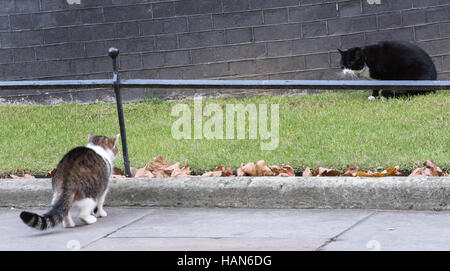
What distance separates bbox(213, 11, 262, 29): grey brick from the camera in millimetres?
10469

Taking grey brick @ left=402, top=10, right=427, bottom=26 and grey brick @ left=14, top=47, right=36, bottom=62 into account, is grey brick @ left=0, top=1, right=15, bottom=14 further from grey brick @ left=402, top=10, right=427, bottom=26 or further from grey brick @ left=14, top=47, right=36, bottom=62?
grey brick @ left=402, top=10, right=427, bottom=26

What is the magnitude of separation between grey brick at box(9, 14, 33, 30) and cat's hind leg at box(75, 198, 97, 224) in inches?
225

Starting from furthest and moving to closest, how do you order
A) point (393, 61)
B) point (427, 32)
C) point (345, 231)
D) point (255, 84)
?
point (427, 32) → point (393, 61) → point (255, 84) → point (345, 231)

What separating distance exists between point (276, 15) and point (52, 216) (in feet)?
19.7

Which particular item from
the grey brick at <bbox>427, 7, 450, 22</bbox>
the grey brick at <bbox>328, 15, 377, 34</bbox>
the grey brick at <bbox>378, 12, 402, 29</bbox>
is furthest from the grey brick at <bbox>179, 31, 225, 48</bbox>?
the grey brick at <bbox>427, 7, 450, 22</bbox>

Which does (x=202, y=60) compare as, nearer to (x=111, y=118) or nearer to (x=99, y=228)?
(x=111, y=118)

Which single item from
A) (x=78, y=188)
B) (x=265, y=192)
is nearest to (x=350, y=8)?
(x=265, y=192)

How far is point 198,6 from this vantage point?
34.3ft

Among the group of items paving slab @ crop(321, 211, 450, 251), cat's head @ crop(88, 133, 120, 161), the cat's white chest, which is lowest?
paving slab @ crop(321, 211, 450, 251)

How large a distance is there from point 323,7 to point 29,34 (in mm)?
3913

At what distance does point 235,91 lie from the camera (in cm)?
1072

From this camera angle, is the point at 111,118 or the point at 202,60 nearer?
the point at 111,118

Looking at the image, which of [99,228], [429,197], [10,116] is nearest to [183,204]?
[99,228]

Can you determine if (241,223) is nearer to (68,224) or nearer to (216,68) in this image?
(68,224)
